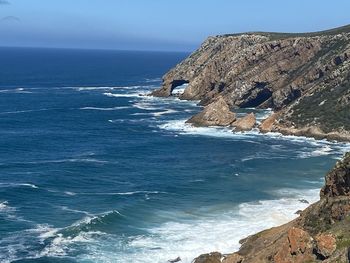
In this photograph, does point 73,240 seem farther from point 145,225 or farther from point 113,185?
point 113,185

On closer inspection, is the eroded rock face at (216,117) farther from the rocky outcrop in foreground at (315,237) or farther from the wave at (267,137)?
the rocky outcrop in foreground at (315,237)

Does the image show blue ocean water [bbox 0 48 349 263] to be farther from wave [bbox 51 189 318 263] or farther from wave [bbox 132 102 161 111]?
wave [bbox 132 102 161 111]

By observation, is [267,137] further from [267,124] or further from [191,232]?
[191,232]

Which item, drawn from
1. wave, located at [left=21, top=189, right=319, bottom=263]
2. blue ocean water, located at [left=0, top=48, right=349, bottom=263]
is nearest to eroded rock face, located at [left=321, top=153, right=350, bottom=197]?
wave, located at [left=21, top=189, right=319, bottom=263]

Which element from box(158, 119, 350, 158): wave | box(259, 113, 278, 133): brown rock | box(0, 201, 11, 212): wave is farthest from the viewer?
box(259, 113, 278, 133): brown rock

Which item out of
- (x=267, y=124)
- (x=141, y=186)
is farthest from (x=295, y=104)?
(x=141, y=186)

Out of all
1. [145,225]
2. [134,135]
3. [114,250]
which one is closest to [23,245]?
[114,250]
